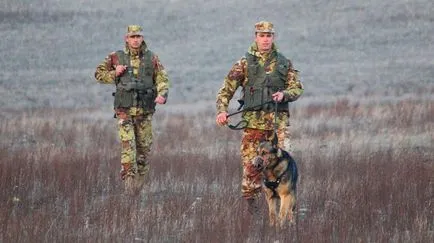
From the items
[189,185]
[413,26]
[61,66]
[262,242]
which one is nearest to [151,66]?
[189,185]

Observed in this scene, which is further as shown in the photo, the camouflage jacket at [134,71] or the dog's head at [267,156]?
the camouflage jacket at [134,71]

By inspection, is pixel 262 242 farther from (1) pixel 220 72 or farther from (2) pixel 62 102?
(1) pixel 220 72

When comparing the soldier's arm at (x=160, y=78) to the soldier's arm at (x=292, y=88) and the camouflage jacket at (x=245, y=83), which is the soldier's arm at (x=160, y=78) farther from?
the soldier's arm at (x=292, y=88)

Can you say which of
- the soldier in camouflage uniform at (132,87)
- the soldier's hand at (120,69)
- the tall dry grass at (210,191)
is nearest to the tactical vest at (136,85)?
the soldier in camouflage uniform at (132,87)

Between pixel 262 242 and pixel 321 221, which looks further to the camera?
pixel 321 221

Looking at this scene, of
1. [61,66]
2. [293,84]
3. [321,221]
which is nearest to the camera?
[321,221]

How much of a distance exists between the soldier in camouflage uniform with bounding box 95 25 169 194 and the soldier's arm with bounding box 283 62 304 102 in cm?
194

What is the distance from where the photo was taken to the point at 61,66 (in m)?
41.8

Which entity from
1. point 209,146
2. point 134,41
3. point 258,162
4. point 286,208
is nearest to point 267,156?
point 258,162

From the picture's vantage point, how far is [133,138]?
396 inches

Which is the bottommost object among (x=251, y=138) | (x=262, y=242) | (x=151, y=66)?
→ (x=262, y=242)

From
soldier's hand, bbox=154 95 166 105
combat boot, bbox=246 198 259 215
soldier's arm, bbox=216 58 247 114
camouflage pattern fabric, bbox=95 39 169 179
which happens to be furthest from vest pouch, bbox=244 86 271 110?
camouflage pattern fabric, bbox=95 39 169 179

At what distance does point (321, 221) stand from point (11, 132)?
10964 mm

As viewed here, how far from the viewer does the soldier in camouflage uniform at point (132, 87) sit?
10023 millimetres
